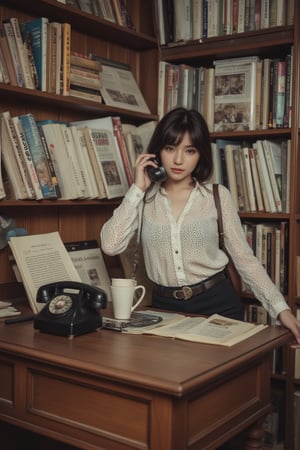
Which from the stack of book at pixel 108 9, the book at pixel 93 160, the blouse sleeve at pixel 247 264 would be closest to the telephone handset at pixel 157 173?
the blouse sleeve at pixel 247 264

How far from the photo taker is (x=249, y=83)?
2.71m

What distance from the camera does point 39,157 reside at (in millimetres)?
2246

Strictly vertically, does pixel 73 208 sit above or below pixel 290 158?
below

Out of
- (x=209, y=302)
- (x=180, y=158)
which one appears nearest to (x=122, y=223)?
(x=180, y=158)

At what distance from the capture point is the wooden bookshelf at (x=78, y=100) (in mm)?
2350

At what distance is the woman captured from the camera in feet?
7.09

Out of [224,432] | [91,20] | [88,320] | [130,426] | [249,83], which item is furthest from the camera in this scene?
[249,83]

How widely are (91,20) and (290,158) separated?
102cm

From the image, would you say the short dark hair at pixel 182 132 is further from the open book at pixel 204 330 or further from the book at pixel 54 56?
the open book at pixel 204 330

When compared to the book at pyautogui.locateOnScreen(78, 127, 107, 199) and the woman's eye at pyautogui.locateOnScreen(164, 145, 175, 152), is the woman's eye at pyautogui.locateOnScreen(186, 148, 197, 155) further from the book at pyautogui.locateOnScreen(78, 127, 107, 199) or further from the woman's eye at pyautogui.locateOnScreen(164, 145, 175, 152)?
the book at pyautogui.locateOnScreen(78, 127, 107, 199)

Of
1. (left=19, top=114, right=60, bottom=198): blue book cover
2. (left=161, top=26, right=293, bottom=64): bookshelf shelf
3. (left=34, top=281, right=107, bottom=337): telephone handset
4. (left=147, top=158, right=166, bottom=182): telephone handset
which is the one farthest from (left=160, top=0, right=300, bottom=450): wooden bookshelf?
(left=34, top=281, right=107, bottom=337): telephone handset

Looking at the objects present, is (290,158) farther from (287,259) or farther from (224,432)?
(224,432)

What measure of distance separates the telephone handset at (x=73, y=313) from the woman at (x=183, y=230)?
0.45 metres

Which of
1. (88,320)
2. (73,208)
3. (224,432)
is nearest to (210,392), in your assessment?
(224,432)
